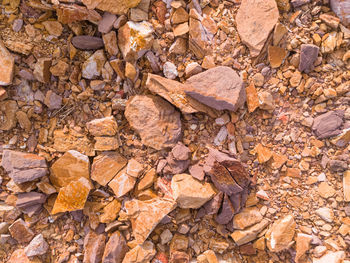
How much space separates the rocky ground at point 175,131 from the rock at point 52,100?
0.05 feet

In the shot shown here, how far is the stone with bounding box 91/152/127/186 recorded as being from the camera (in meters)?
2.26

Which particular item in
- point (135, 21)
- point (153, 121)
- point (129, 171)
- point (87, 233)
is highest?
point (135, 21)

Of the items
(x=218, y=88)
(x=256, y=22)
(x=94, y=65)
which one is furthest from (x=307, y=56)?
(x=94, y=65)

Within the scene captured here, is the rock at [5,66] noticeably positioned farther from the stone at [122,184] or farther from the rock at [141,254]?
the rock at [141,254]

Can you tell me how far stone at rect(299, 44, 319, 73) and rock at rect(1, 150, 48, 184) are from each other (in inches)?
103

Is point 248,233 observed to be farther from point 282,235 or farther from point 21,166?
point 21,166

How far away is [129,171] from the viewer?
2.25m

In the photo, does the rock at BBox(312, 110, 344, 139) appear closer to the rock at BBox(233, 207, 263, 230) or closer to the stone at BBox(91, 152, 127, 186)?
the rock at BBox(233, 207, 263, 230)

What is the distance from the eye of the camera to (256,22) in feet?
7.04

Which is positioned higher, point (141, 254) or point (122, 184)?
point (122, 184)

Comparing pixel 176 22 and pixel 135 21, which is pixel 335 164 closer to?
pixel 176 22

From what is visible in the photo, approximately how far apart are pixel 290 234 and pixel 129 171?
1.62 m

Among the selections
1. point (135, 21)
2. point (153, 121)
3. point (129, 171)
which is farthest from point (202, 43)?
point (129, 171)

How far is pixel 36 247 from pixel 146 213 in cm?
115
